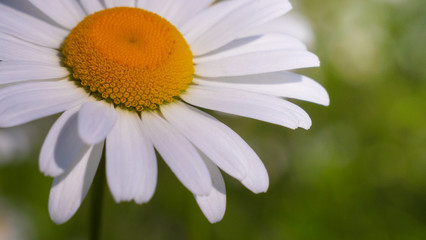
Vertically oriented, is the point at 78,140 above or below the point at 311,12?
below

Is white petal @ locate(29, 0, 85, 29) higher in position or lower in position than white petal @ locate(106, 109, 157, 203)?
higher

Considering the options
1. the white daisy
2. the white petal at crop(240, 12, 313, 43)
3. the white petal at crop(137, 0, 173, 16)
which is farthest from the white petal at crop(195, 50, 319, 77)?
the white petal at crop(240, 12, 313, 43)

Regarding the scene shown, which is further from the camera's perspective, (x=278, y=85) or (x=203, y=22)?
(x=203, y=22)

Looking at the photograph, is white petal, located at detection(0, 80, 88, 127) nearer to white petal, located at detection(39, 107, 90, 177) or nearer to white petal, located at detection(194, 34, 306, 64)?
white petal, located at detection(39, 107, 90, 177)

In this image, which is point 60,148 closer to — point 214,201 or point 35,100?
point 35,100

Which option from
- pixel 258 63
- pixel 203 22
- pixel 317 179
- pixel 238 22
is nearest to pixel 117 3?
pixel 203 22

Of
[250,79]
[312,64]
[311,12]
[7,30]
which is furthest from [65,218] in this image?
[311,12]

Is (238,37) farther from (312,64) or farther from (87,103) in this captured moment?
(87,103)
